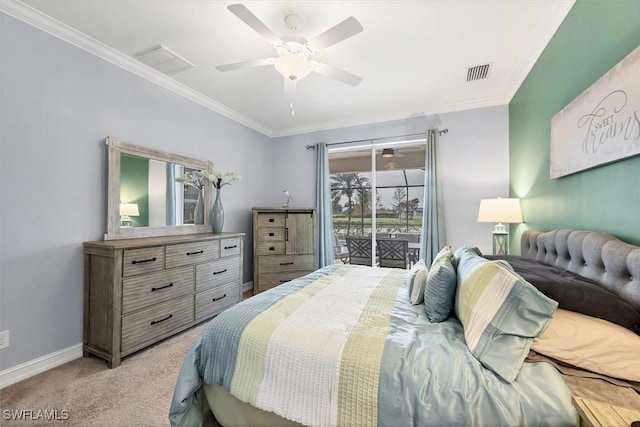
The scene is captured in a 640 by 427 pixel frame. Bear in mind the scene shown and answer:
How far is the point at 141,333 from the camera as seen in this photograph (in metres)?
2.17

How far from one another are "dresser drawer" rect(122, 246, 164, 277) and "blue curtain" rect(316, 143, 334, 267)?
2338 millimetres

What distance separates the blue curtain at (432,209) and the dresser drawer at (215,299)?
2509 millimetres

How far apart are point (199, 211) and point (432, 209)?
3.07m

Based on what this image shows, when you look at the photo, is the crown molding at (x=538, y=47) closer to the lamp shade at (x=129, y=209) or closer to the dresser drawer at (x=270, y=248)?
the dresser drawer at (x=270, y=248)

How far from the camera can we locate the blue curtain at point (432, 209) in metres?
3.45

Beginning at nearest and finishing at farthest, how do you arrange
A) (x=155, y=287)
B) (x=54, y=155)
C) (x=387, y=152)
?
(x=54, y=155) → (x=155, y=287) → (x=387, y=152)

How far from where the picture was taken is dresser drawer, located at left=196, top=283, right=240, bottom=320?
2711 millimetres

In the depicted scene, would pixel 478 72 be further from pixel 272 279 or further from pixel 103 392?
pixel 103 392

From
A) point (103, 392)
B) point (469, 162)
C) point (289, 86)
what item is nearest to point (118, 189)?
point (103, 392)

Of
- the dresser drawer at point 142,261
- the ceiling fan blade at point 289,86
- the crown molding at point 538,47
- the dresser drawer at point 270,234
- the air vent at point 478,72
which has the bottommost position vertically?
the dresser drawer at point 142,261

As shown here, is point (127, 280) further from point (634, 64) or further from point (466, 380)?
point (634, 64)

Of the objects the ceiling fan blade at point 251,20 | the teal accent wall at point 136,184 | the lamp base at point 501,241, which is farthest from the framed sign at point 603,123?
→ the teal accent wall at point 136,184

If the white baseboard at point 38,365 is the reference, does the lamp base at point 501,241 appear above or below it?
above

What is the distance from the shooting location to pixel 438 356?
3.51 feet
